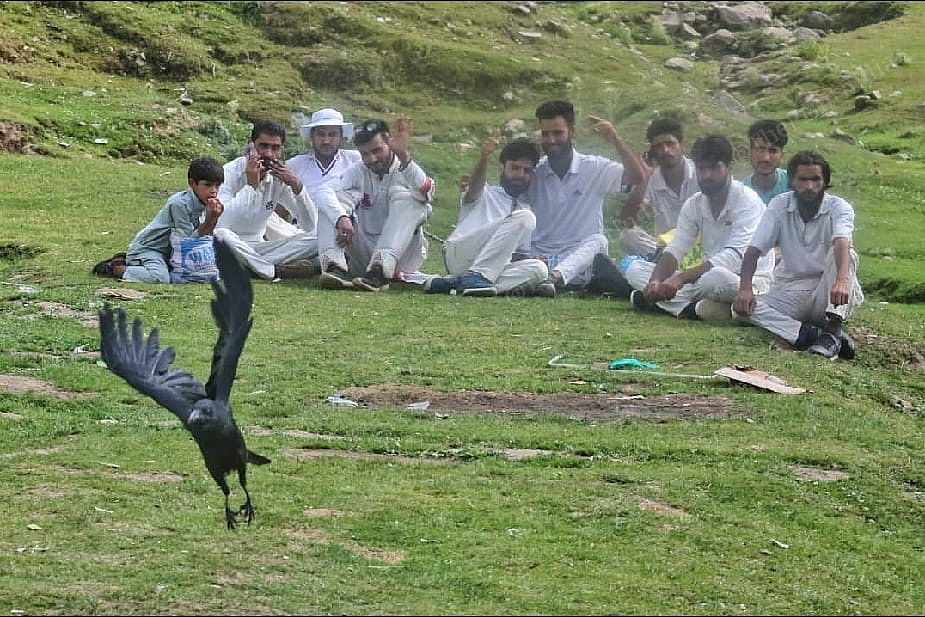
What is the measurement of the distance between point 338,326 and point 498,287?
224cm

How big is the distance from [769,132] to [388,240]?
3.56 m

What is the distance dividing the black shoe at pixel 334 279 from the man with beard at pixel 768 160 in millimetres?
3637

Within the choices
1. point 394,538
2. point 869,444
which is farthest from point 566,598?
point 869,444

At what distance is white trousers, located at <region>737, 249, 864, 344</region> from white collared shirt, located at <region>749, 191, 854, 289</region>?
0.32 ft

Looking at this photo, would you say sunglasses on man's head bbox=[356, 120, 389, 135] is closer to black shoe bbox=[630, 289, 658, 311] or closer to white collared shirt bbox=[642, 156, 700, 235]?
white collared shirt bbox=[642, 156, 700, 235]

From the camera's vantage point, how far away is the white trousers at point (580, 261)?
13.9 metres

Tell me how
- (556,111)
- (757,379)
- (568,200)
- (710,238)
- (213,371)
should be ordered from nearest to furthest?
(213,371) → (757,379) → (710,238) → (556,111) → (568,200)

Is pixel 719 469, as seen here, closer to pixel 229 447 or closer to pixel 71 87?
pixel 229 447

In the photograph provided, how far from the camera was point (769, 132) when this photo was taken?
12.6 metres

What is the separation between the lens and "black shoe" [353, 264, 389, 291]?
45.1 feet

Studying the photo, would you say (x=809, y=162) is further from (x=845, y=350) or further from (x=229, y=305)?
(x=229, y=305)

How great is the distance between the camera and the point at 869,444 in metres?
8.91

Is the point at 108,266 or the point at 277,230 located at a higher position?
the point at 277,230

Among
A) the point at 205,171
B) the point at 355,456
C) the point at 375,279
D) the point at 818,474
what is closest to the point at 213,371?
the point at 355,456
